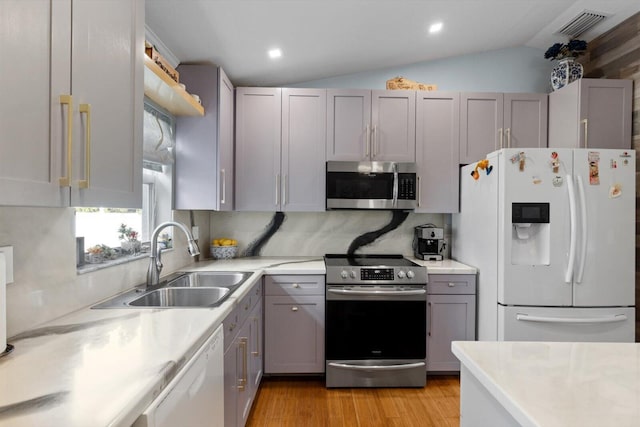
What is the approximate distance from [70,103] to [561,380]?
55.2 inches

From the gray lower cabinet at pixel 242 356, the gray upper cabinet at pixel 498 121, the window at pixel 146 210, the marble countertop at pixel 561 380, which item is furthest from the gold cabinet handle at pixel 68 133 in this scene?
the gray upper cabinet at pixel 498 121

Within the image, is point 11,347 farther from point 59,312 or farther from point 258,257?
point 258,257

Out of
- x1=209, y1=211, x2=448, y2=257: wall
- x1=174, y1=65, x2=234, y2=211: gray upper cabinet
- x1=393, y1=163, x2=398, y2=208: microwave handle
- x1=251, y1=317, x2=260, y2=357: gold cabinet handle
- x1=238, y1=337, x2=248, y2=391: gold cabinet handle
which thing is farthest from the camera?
x1=209, y1=211, x2=448, y2=257: wall

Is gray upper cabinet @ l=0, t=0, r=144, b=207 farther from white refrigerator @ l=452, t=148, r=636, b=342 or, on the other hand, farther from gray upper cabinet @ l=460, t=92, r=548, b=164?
gray upper cabinet @ l=460, t=92, r=548, b=164

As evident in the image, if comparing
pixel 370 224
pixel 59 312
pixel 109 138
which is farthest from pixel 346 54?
pixel 59 312

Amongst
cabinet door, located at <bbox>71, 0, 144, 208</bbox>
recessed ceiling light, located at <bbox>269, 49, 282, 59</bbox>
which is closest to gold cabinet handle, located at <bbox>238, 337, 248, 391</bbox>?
cabinet door, located at <bbox>71, 0, 144, 208</bbox>

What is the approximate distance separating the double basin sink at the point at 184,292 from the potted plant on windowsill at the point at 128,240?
217 millimetres

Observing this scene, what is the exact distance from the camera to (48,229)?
4.12 feet

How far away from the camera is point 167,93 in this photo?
1960 millimetres

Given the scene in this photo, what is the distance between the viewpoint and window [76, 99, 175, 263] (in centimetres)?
159

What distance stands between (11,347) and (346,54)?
266 centimetres

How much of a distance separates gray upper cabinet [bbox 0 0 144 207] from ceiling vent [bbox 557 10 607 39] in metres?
3.12

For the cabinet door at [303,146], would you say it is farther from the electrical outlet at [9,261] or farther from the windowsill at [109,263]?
the electrical outlet at [9,261]

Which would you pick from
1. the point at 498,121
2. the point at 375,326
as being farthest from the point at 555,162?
the point at 375,326
